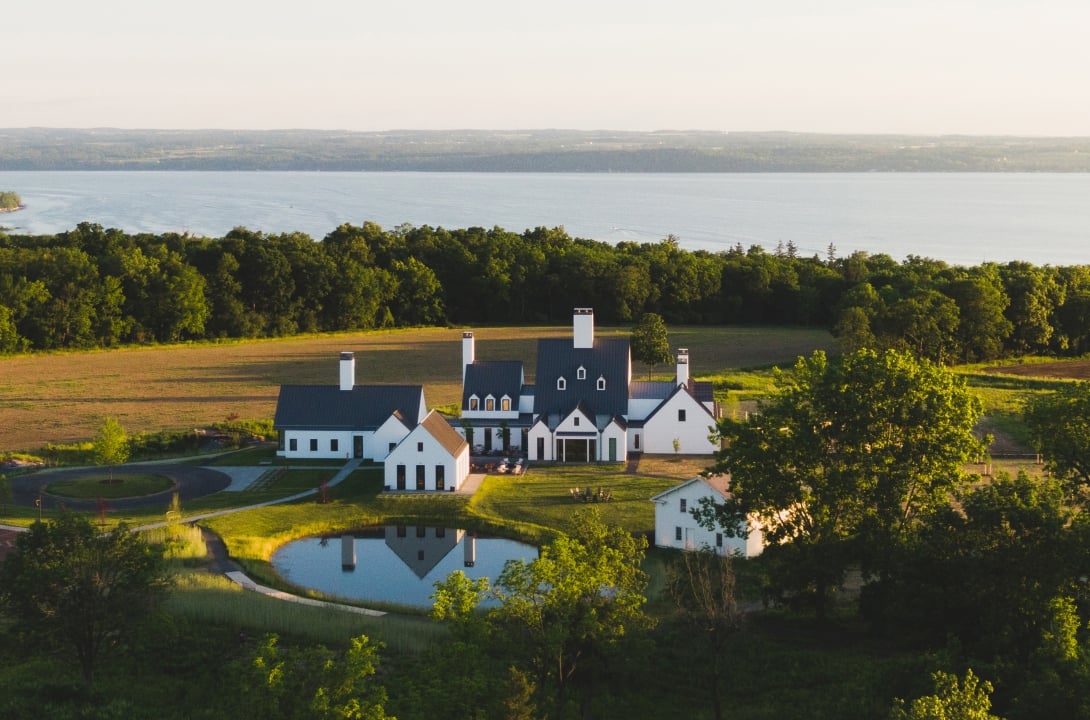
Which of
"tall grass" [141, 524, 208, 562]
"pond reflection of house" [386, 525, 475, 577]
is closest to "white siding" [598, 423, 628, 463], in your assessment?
"pond reflection of house" [386, 525, 475, 577]

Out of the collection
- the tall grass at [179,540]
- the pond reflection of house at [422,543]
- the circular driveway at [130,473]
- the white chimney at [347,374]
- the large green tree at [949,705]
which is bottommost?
the pond reflection of house at [422,543]

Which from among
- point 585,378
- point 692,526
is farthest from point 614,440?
point 692,526

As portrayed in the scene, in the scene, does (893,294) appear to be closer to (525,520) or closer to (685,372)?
(685,372)

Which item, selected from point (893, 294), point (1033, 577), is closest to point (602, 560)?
point (1033, 577)

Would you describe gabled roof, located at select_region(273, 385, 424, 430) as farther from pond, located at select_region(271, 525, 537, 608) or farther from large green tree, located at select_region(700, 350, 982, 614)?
large green tree, located at select_region(700, 350, 982, 614)

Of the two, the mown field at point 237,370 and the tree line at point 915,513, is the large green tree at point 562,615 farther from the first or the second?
the mown field at point 237,370

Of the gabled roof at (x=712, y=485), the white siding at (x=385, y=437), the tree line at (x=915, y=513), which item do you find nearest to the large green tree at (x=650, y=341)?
the white siding at (x=385, y=437)
